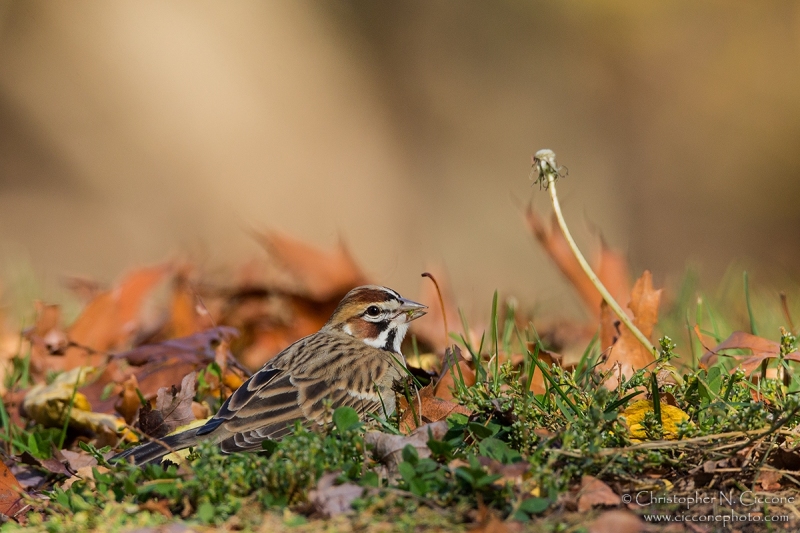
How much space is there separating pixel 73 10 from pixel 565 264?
10.8 meters

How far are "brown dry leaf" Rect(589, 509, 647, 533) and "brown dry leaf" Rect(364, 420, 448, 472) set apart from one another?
25.9 inches

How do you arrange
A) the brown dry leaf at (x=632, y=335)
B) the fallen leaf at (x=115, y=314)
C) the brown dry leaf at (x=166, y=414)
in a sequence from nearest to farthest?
1. the brown dry leaf at (x=166, y=414)
2. the brown dry leaf at (x=632, y=335)
3. the fallen leaf at (x=115, y=314)

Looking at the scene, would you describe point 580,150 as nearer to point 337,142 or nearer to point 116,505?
point 337,142

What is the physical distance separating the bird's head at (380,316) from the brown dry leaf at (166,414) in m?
1.23

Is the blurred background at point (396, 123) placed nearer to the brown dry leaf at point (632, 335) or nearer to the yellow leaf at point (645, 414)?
the brown dry leaf at point (632, 335)

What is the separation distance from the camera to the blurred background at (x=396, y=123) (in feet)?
42.8

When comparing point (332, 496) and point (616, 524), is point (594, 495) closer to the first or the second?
point (616, 524)

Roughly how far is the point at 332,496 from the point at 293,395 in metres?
1.49

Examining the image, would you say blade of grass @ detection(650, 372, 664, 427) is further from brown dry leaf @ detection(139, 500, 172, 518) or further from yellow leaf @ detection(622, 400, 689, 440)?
brown dry leaf @ detection(139, 500, 172, 518)

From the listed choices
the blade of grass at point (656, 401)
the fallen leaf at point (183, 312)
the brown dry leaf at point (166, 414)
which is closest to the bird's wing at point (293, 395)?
the brown dry leaf at point (166, 414)

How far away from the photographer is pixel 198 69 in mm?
13516

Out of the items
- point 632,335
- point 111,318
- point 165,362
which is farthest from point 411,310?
point 111,318

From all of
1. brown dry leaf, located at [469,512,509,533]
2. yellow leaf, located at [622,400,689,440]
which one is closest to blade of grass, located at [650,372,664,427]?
yellow leaf, located at [622,400,689,440]

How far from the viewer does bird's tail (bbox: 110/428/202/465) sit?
3.65 metres
